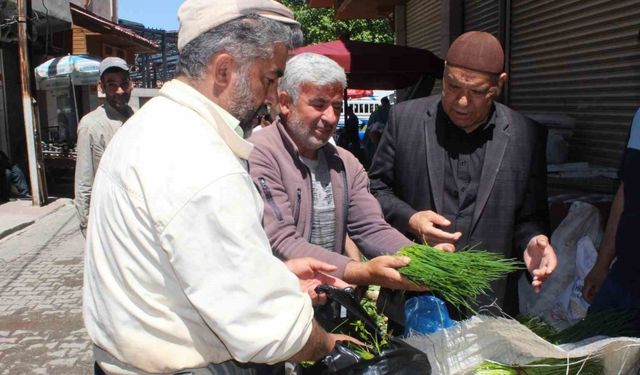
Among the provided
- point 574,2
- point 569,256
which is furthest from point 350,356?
point 574,2

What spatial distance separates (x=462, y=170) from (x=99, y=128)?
3723 millimetres

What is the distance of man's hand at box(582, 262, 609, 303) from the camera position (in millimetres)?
2971

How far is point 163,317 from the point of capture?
1427mm

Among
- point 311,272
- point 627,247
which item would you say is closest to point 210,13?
point 311,272

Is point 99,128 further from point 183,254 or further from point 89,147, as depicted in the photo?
point 183,254

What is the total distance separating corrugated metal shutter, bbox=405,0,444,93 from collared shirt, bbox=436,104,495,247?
24.0ft

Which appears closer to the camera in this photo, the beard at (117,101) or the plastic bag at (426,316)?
the plastic bag at (426,316)

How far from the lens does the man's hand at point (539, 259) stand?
7.46ft

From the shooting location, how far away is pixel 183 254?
1312 millimetres

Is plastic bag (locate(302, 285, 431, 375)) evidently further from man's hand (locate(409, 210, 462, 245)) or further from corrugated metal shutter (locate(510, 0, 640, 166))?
corrugated metal shutter (locate(510, 0, 640, 166))

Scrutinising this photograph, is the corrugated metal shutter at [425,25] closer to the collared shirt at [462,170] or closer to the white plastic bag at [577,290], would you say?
the white plastic bag at [577,290]

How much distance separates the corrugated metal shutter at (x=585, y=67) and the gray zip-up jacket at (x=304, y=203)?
3195 millimetres

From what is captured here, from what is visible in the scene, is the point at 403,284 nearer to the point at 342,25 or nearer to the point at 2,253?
the point at 2,253

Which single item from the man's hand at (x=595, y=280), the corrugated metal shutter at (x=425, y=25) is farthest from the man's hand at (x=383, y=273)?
the corrugated metal shutter at (x=425, y=25)
